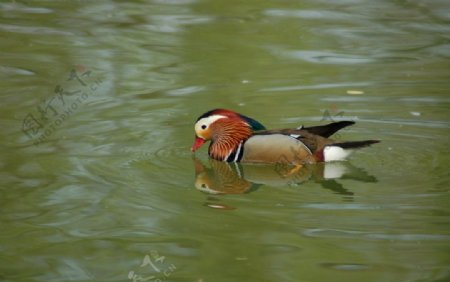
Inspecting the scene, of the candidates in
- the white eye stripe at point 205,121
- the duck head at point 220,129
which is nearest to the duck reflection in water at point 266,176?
the duck head at point 220,129

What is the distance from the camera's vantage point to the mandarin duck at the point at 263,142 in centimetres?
871

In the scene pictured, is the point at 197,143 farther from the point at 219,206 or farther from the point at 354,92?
the point at 354,92

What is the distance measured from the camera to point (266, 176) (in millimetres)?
8469

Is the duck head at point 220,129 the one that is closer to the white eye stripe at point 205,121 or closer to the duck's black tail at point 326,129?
the white eye stripe at point 205,121

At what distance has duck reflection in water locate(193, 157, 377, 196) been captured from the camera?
8.16 m

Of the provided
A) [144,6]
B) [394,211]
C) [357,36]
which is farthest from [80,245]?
[144,6]

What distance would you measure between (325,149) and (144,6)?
6.21 m

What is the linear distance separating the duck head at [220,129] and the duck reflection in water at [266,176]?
16 centimetres

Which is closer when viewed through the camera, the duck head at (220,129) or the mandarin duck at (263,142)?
the mandarin duck at (263,142)

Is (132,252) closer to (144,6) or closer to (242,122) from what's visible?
(242,122)

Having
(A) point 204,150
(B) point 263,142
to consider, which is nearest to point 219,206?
(B) point 263,142

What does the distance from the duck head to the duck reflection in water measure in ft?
0.52

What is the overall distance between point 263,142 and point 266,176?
46 cm

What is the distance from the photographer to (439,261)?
6.55 m
